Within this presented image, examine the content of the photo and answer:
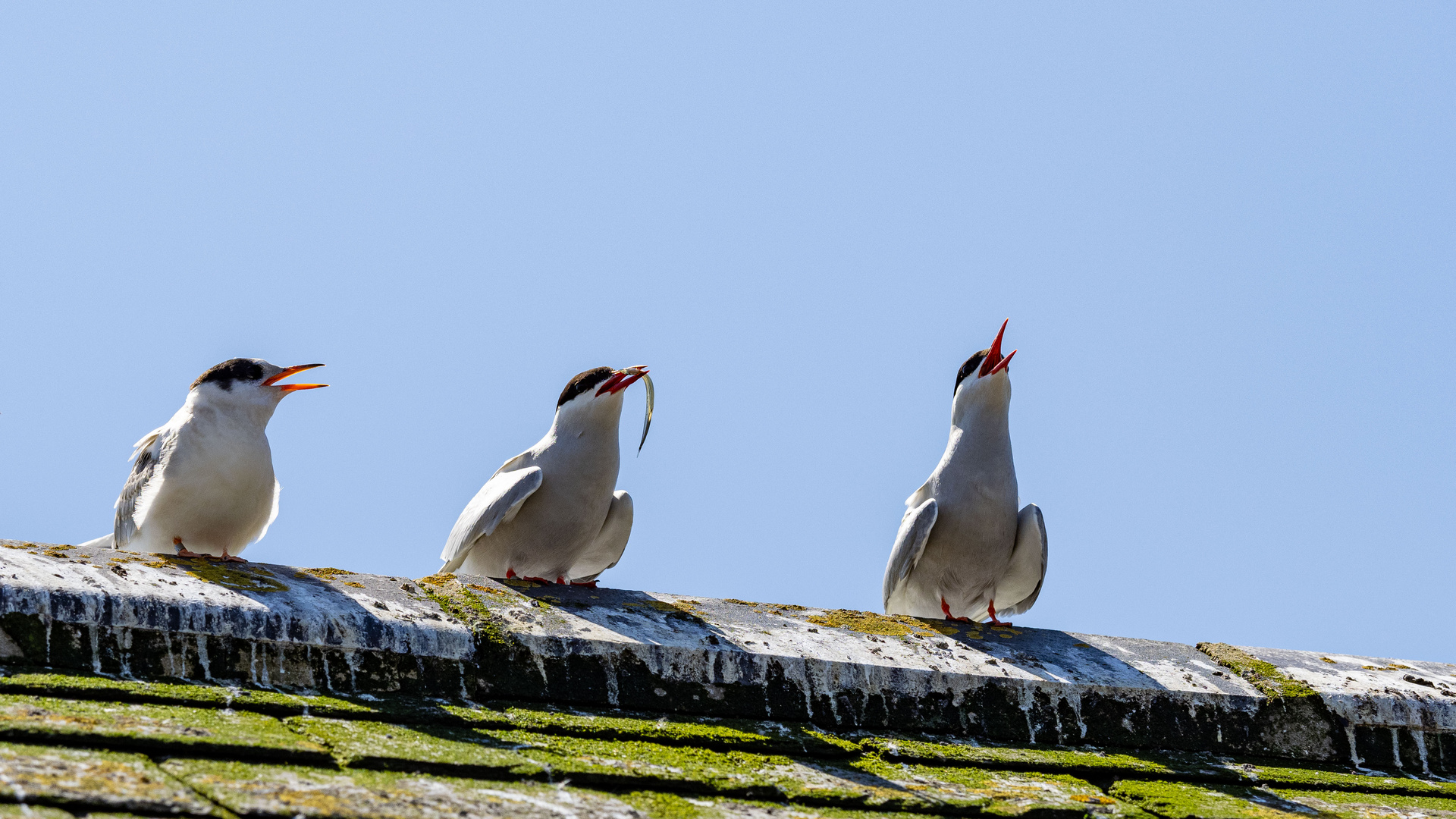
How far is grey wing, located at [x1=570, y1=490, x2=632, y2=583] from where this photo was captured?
20.7ft

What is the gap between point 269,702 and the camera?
2816 millimetres

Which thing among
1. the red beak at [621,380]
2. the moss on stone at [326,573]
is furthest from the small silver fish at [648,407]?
the moss on stone at [326,573]

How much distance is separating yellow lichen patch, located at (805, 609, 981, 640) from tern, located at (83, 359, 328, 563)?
250 centimetres

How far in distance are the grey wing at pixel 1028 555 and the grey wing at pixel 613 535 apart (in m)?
1.73

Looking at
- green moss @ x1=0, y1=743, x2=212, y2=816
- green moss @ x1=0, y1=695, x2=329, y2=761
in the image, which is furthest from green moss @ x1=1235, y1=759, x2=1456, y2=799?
green moss @ x1=0, y1=743, x2=212, y2=816

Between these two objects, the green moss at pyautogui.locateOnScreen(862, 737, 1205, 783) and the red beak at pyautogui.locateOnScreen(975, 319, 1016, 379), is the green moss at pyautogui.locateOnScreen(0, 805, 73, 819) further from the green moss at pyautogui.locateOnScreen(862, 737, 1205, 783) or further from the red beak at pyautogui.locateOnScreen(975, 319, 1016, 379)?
the red beak at pyautogui.locateOnScreen(975, 319, 1016, 379)

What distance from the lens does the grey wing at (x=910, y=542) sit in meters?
5.95

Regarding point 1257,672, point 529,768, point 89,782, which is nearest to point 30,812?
point 89,782

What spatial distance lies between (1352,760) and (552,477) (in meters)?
3.34

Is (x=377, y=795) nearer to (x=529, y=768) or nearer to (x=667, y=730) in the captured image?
(x=529, y=768)

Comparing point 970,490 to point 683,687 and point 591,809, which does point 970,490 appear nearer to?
point 683,687

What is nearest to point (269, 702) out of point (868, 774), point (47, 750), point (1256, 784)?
point (47, 750)

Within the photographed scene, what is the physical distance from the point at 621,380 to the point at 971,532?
171 centimetres

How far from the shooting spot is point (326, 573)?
11.9ft
